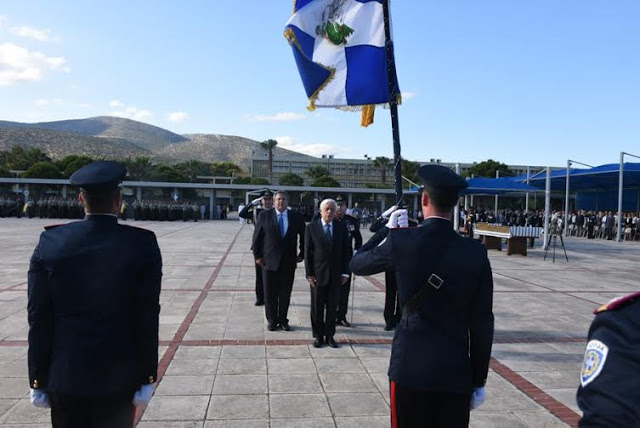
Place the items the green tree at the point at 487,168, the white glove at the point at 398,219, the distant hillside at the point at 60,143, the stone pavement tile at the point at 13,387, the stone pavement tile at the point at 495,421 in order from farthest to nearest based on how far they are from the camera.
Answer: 1. the distant hillside at the point at 60,143
2. the green tree at the point at 487,168
3. the stone pavement tile at the point at 13,387
4. the stone pavement tile at the point at 495,421
5. the white glove at the point at 398,219

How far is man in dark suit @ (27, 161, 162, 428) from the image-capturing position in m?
2.26

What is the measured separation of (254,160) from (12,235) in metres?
108

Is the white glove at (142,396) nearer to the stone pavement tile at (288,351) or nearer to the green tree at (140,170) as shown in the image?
the stone pavement tile at (288,351)

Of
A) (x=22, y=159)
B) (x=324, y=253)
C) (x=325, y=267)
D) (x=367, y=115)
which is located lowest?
(x=325, y=267)

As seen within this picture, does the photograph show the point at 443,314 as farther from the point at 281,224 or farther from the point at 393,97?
the point at 281,224

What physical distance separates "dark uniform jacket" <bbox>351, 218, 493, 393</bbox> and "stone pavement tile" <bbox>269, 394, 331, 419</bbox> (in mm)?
1948

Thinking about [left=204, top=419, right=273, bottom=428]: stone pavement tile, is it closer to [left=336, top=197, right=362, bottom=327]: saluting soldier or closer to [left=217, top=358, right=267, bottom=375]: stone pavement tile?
[left=217, top=358, right=267, bottom=375]: stone pavement tile

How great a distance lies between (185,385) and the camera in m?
4.76

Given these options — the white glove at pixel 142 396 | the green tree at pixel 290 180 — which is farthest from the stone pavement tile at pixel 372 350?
the green tree at pixel 290 180

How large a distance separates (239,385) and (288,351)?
1.20 m

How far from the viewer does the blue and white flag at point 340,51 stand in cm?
Result: 657

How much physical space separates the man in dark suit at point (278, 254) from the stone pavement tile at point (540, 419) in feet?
11.3

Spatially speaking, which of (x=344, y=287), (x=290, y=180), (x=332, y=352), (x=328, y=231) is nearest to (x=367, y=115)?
(x=328, y=231)

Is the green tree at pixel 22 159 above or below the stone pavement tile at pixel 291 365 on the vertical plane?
above
